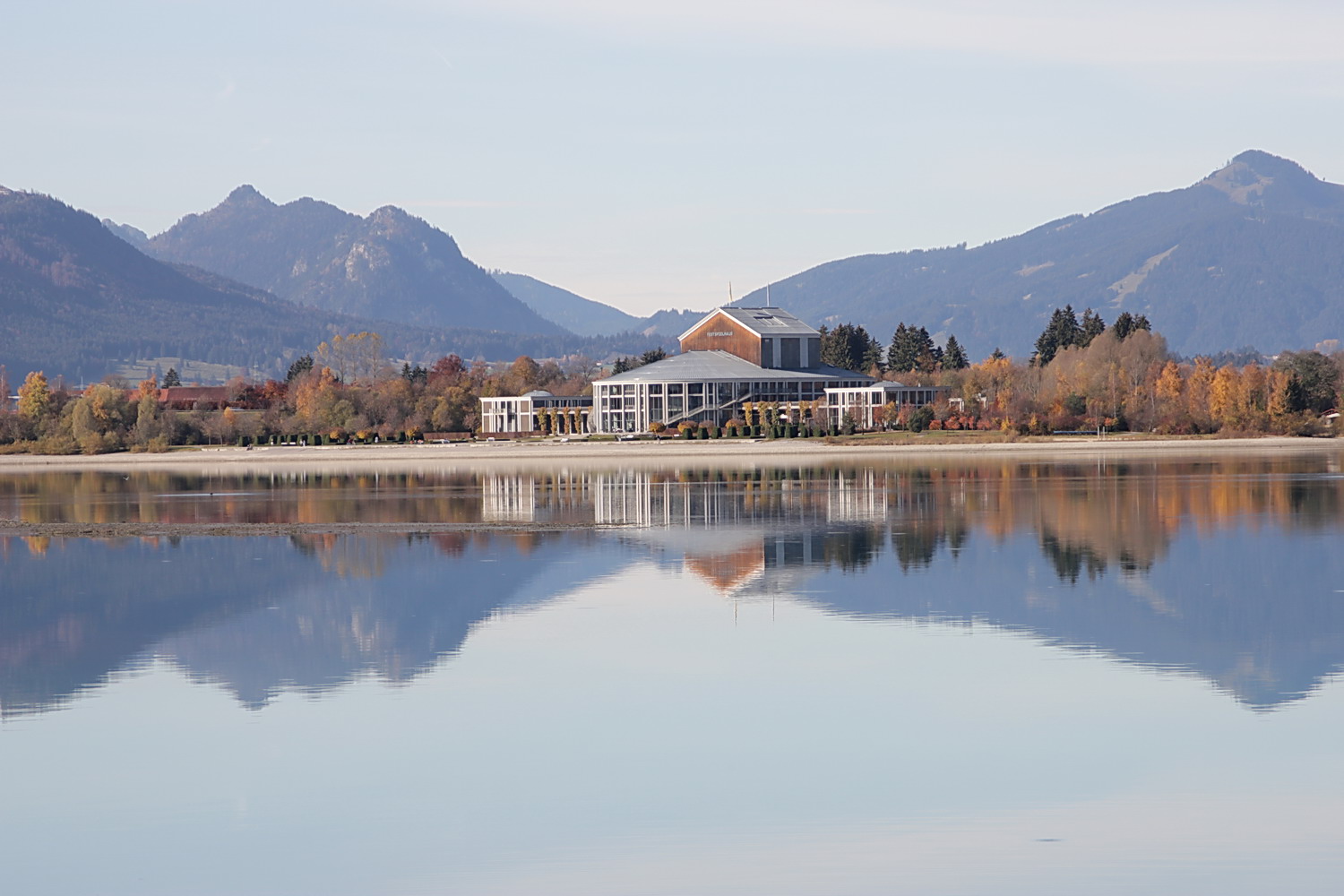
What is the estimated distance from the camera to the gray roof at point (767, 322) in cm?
12975

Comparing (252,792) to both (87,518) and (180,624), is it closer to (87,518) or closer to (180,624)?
(180,624)

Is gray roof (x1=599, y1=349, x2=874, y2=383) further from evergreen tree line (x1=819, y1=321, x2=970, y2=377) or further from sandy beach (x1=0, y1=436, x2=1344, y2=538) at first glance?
evergreen tree line (x1=819, y1=321, x2=970, y2=377)

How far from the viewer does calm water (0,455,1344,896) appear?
39.3 feet

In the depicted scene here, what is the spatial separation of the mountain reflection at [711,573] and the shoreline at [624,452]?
35.7 meters

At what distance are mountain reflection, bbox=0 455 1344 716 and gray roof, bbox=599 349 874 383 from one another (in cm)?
6735

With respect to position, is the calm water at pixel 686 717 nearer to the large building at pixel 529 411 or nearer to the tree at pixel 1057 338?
the large building at pixel 529 411

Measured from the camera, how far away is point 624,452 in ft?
336

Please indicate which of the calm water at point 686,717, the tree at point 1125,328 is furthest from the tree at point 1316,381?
the calm water at point 686,717

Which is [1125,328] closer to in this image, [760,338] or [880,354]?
[880,354]

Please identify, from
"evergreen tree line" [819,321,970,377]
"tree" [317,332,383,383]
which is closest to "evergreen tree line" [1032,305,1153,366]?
"evergreen tree line" [819,321,970,377]

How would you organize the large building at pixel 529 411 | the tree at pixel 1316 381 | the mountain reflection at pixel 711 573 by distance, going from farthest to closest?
1. the large building at pixel 529 411
2. the tree at pixel 1316 381
3. the mountain reflection at pixel 711 573

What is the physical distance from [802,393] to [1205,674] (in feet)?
349

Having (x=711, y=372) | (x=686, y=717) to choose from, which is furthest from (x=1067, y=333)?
(x=686, y=717)

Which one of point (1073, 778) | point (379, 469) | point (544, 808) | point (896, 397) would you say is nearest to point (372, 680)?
point (544, 808)
